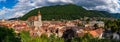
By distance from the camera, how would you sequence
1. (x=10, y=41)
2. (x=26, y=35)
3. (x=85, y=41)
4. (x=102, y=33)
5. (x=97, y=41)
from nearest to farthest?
(x=26, y=35), (x=10, y=41), (x=85, y=41), (x=97, y=41), (x=102, y=33)

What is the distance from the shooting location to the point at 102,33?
115312 mm

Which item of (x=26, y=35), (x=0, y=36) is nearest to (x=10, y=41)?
(x=26, y=35)

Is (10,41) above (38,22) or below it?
above

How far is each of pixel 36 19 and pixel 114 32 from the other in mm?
91795

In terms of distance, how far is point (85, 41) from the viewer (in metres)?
63.3

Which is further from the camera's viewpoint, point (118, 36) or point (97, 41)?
point (118, 36)

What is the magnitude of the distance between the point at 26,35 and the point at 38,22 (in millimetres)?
131382

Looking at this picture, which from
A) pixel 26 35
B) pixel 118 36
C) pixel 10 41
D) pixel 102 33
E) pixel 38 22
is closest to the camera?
pixel 26 35

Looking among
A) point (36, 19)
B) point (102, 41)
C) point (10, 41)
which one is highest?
point (10, 41)

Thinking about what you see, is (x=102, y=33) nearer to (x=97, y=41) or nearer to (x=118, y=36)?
Result: (x=118, y=36)

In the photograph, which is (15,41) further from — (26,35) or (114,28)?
(114,28)

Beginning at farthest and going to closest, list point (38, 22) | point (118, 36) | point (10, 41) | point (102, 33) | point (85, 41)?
1. point (38, 22)
2. point (102, 33)
3. point (118, 36)
4. point (85, 41)
5. point (10, 41)

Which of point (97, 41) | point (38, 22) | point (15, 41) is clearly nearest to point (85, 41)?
point (97, 41)

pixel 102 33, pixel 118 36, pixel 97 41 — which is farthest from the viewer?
pixel 102 33
